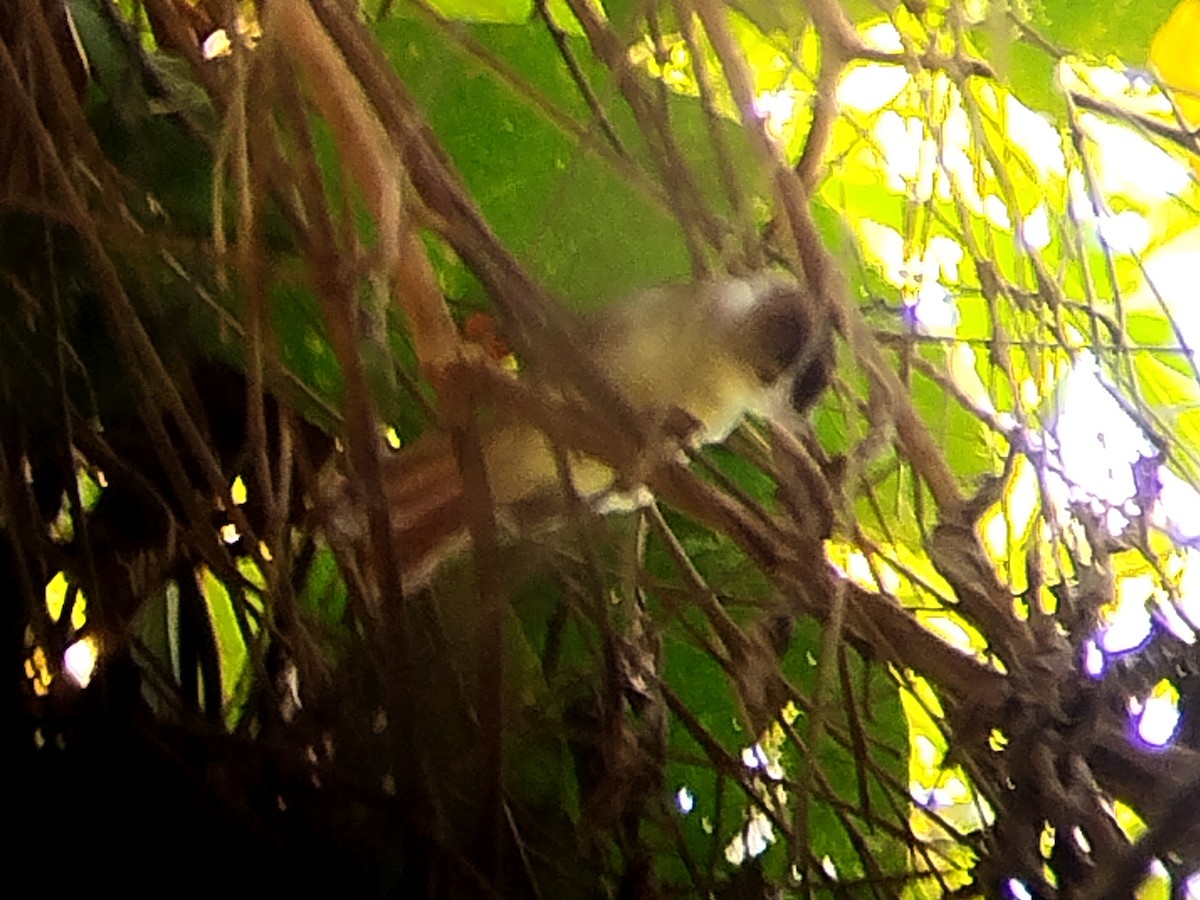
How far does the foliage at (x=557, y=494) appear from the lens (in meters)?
0.39

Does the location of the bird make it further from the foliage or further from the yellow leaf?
the yellow leaf

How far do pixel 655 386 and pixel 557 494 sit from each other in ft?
0.18

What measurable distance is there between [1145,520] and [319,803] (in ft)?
0.98

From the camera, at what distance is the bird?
0.38 meters

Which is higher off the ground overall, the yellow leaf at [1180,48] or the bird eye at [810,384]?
the yellow leaf at [1180,48]

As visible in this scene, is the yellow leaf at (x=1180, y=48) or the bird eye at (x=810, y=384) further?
the yellow leaf at (x=1180, y=48)

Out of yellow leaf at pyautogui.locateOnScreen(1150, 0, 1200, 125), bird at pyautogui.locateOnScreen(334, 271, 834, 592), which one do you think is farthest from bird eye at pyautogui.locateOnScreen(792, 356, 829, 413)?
yellow leaf at pyautogui.locateOnScreen(1150, 0, 1200, 125)

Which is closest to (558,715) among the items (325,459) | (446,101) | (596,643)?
(596,643)

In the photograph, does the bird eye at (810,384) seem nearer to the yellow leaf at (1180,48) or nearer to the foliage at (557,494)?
the foliage at (557,494)

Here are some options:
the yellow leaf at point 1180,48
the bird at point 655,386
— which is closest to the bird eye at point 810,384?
the bird at point 655,386

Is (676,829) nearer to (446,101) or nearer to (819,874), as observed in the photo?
(819,874)

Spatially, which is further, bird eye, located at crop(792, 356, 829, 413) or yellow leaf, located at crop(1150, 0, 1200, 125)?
yellow leaf, located at crop(1150, 0, 1200, 125)

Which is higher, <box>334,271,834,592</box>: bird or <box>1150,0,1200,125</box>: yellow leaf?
<box>1150,0,1200,125</box>: yellow leaf

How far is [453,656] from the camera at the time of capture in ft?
1.47
